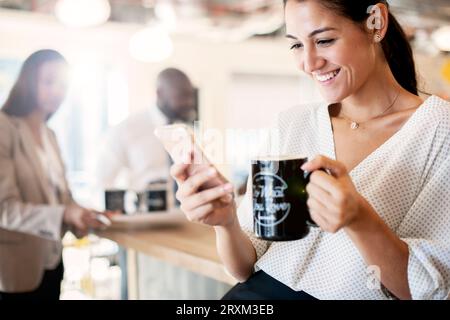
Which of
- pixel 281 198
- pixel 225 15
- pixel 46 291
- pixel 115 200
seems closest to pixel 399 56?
pixel 281 198

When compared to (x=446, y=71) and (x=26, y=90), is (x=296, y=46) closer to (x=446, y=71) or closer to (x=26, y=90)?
(x=26, y=90)

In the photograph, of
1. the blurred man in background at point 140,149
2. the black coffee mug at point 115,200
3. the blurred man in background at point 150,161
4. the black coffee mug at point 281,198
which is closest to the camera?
the black coffee mug at point 281,198

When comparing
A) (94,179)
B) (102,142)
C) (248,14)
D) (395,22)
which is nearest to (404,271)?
(395,22)

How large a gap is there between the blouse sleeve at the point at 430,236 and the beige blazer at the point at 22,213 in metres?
0.84

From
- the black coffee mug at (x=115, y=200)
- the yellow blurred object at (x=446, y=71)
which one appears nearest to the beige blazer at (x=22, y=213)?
the black coffee mug at (x=115, y=200)

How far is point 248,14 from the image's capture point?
2732 millimetres

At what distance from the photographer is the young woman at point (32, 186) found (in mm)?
1220

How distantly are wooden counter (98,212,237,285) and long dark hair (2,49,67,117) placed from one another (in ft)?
1.37

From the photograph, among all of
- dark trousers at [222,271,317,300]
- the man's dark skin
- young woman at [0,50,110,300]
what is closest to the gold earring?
dark trousers at [222,271,317,300]

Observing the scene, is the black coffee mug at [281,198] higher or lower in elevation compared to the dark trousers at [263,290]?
higher

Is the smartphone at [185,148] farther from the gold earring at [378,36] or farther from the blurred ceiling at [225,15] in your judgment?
the blurred ceiling at [225,15]

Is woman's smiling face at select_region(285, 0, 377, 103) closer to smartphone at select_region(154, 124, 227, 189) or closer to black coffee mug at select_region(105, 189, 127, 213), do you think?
smartphone at select_region(154, 124, 227, 189)

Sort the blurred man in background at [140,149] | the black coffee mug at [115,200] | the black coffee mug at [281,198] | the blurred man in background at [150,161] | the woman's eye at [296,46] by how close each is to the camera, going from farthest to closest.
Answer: the blurred man in background at [140,149] < the black coffee mug at [115,200] < the blurred man in background at [150,161] < the woman's eye at [296,46] < the black coffee mug at [281,198]
